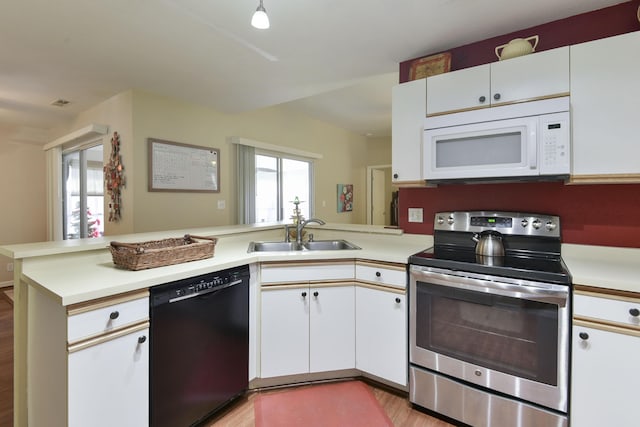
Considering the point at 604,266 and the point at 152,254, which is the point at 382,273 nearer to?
the point at 604,266

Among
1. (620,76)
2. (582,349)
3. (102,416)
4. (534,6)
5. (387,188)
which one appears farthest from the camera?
(387,188)

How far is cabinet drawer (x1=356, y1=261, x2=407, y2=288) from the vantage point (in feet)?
6.05

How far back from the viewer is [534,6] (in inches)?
67.2

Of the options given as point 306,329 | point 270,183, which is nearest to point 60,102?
point 270,183

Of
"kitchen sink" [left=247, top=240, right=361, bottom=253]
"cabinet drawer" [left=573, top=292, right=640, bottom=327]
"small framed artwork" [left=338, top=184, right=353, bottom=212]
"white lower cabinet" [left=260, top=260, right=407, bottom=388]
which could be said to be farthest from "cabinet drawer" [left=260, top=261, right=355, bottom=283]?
"small framed artwork" [left=338, top=184, right=353, bottom=212]

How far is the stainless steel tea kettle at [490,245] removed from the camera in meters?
1.84

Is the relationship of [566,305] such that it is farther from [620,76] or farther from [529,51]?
[529,51]

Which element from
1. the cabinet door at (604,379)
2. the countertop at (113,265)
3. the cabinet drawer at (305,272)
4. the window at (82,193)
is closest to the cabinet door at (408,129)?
the countertop at (113,265)

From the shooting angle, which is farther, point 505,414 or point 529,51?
point 529,51

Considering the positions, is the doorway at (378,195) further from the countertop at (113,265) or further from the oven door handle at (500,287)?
the oven door handle at (500,287)

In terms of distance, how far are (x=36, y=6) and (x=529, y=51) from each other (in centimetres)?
280

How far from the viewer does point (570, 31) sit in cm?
183

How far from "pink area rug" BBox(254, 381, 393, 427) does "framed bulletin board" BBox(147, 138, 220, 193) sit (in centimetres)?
239

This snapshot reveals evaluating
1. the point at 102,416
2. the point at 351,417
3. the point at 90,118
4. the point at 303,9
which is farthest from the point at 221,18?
the point at 90,118
